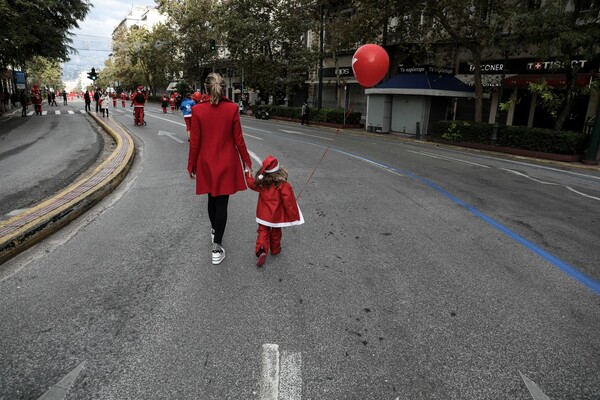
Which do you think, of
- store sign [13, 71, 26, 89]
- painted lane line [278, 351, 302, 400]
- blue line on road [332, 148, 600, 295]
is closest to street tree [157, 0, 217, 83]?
store sign [13, 71, 26, 89]

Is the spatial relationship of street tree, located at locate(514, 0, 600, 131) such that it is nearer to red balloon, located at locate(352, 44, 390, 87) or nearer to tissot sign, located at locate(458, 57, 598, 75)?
tissot sign, located at locate(458, 57, 598, 75)

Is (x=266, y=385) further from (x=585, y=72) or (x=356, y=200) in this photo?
(x=585, y=72)

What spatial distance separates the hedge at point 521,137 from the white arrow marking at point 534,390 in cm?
1575

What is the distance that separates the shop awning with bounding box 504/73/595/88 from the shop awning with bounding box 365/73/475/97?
6.88 ft

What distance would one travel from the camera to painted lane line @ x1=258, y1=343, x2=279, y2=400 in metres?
2.55

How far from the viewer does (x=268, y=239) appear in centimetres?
459

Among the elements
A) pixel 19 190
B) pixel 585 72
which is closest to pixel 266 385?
pixel 19 190

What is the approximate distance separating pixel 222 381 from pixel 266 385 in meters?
0.28

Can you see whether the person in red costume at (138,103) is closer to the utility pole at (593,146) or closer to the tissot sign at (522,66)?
the tissot sign at (522,66)

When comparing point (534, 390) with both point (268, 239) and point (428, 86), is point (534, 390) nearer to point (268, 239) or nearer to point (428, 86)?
point (268, 239)

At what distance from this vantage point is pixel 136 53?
62.0 meters

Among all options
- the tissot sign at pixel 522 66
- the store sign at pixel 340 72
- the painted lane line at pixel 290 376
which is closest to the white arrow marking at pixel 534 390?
the painted lane line at pixel 290 376

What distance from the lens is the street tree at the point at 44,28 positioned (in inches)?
757

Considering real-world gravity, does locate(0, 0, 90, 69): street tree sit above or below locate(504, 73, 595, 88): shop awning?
above
